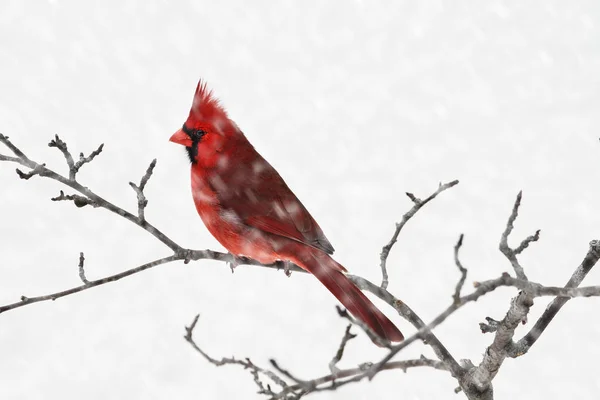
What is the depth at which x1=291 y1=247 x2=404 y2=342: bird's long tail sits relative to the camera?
5.39 ft

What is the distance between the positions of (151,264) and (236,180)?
0.50 meters

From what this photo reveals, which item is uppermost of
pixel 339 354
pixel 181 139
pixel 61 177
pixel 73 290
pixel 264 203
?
pixel 181 139

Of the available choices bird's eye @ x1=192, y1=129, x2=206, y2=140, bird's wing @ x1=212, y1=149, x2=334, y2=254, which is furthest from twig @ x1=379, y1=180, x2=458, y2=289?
bird's eye @ x1=192, y1=129, x2=206, y2=140

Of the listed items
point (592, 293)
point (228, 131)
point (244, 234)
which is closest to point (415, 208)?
point (592, 293)

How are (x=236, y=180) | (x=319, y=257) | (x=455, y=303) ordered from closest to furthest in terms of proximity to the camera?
1. (x=455, y=303)
2. (x=319, y=257)
3. (x=236, y=180)

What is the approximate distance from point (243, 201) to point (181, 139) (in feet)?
0.79

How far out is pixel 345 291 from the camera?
174 cm

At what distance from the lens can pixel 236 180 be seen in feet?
6.73

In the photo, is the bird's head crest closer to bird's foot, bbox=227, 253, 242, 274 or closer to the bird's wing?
the bird's wing

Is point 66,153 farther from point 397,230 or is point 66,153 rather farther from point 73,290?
point 397,230

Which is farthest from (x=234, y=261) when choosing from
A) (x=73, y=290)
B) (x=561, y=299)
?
(x=561, y=299)

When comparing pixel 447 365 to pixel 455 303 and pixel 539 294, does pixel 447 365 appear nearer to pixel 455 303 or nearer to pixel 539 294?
pixel 539 294

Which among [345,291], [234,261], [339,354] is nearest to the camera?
[339,354]

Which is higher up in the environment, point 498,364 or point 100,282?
point 100,282
